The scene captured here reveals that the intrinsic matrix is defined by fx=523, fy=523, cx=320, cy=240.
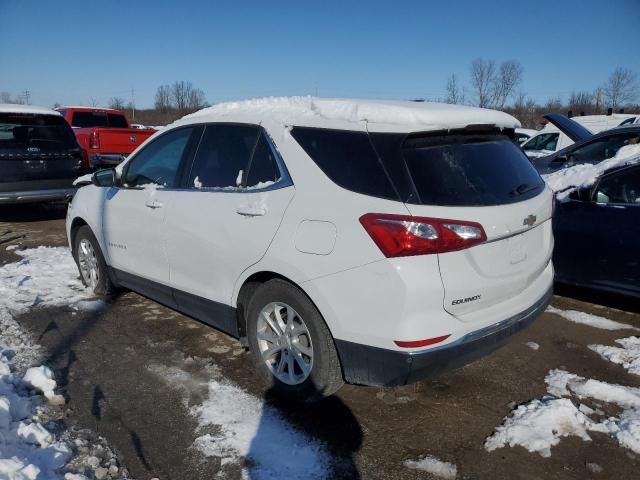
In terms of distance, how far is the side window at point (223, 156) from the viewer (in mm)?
3383

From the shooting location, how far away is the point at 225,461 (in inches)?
105

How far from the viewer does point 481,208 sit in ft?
8.86

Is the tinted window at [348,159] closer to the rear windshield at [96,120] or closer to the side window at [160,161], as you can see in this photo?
the side window at [160,161]

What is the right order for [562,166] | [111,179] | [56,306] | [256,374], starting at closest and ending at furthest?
[256,374] → [111,179] → [56,306] → [562,166]

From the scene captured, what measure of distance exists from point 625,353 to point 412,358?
231cm


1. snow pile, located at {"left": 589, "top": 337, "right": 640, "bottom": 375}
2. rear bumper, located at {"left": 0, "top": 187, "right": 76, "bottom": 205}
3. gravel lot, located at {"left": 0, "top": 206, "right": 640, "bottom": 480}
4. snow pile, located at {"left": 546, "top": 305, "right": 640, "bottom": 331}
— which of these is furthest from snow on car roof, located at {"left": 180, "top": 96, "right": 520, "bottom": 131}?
rear bumper, located at {"left": 0, "top": 187, "right": 76, "bottom": 205}

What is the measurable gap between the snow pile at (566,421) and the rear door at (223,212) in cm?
176

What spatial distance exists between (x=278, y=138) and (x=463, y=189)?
44.7 inches

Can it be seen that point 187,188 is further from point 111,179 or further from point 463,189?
point 463,189

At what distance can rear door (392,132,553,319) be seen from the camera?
8.57 ft

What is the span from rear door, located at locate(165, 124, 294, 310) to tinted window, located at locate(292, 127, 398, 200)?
0.76 ft

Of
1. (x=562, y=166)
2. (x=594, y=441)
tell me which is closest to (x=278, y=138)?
(x=594, y=441)

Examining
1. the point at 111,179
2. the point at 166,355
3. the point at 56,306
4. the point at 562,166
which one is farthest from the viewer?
the point at 562,166

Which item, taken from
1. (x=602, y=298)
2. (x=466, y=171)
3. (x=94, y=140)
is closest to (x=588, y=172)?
(x=602, y=298)
